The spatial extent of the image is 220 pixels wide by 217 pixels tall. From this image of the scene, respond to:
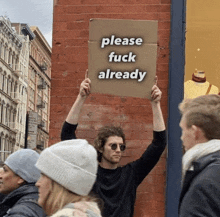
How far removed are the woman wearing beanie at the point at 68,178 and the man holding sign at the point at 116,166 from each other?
2050mm

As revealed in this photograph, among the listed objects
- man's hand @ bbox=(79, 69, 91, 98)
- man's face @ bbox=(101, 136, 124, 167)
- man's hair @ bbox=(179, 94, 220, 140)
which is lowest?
man's face @ bbox=(101, 136, 124, 167)

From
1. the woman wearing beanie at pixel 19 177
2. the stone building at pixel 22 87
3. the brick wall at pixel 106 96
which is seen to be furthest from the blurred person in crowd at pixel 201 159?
the stone building at pixel 22 87

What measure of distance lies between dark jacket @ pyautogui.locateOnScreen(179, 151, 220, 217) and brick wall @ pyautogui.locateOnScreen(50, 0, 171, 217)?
9.86 ft

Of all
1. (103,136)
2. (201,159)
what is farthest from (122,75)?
(201,159)

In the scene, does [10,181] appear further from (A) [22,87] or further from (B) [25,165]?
(A) [22,87]

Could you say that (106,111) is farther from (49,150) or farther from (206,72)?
(49,150)

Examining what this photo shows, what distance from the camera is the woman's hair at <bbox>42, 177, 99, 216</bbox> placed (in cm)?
268

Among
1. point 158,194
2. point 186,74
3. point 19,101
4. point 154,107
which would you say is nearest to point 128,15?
point 186,74

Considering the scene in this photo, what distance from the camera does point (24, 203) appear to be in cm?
363

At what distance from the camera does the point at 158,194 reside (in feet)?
19.8

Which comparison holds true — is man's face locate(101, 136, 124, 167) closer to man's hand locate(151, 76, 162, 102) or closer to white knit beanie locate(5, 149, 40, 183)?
man's hand locate(151, 76, 162, 102)

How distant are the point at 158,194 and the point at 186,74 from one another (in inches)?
54.6

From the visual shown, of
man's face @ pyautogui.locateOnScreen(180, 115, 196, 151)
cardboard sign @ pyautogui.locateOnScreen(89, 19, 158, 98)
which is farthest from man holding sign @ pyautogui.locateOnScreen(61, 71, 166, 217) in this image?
man's face @ pyautogui.locateOnScreen(180, 115, 196, 151)

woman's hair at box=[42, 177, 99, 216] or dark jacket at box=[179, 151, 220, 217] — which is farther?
dark jacket at box=[179, 151, 220, 217]
